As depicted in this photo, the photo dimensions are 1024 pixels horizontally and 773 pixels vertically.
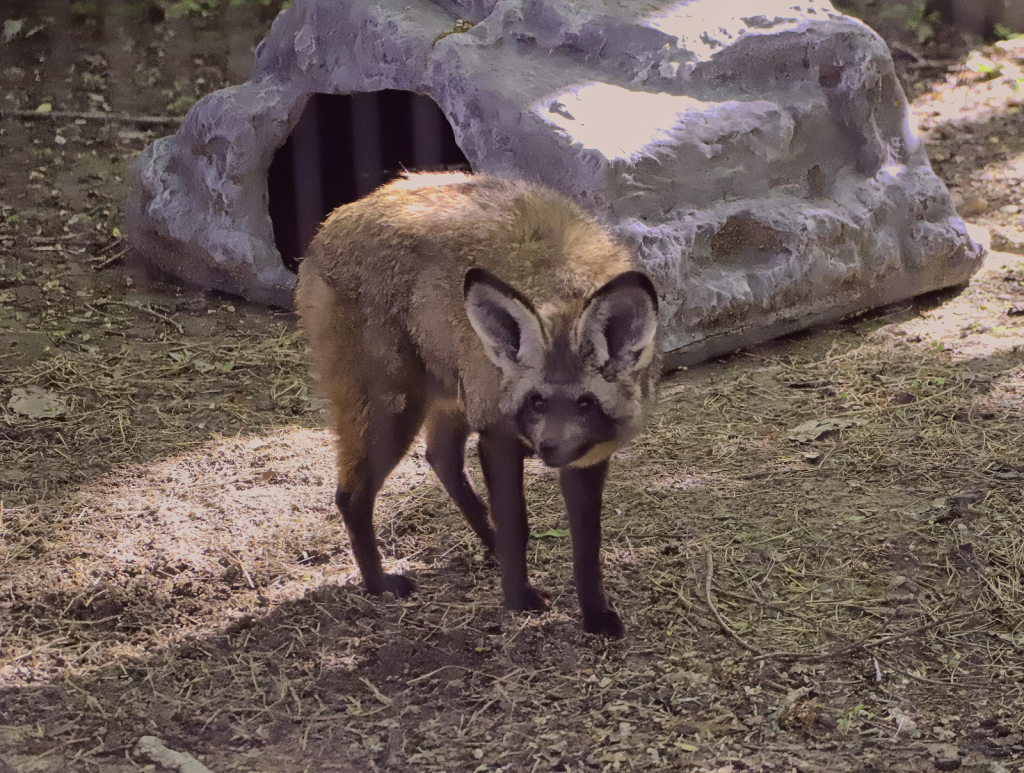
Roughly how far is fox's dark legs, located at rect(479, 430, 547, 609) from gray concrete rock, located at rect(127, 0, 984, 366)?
6.59 ft

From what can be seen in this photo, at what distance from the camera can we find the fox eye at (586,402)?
3.09m

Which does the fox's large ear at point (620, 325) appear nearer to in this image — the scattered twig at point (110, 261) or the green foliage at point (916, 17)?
the scattered twig at point (110, 261)

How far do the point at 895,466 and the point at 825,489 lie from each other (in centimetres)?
37

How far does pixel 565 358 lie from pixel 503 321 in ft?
0.69

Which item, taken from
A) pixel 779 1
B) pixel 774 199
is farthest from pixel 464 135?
pixel 779 1

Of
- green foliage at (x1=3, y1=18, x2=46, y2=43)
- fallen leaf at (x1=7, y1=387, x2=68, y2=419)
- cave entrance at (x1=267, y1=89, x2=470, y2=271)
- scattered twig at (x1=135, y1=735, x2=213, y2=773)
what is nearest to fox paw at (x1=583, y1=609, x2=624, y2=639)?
scattered twig at (x1=135, y1=735, x2=213, y2=773)

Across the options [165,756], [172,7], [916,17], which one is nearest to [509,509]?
[165,756]

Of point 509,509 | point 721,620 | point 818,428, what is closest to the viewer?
point 509,509

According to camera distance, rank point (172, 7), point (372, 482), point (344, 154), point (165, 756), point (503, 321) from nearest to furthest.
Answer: point (165, 756) < point (503, 321) < point (372, 482) < point (344, 154) < point (172, 7)

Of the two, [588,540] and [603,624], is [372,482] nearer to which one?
[588,540]

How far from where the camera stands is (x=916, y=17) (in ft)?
36.0

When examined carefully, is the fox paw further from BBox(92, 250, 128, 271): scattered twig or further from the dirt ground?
BBox(92, 250, 128, 271): scattered twig

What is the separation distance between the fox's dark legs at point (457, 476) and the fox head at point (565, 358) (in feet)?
2.75

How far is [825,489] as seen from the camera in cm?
435
